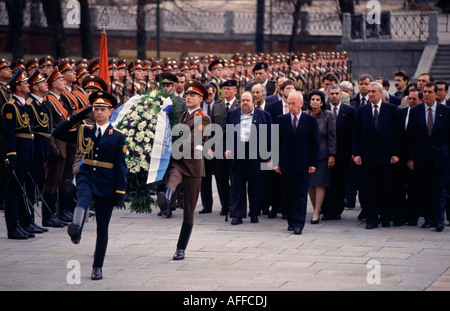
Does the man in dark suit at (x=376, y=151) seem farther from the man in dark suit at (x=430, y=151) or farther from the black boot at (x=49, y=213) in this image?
the black boot at (x=49, y=213)

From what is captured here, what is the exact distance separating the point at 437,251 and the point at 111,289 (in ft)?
13.4

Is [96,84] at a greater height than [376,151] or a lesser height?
greater

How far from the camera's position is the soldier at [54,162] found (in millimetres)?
12750

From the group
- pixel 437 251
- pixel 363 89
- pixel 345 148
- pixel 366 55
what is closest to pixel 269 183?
pixel 345 148

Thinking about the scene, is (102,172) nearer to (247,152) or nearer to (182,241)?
(182,241)

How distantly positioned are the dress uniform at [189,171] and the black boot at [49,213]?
267 centimetres

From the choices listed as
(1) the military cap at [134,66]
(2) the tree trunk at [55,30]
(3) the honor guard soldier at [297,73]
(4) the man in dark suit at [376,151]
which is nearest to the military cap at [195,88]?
(4) the man in dark suit at [376,151]

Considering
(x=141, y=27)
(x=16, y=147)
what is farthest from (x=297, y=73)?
(x=141, y=27)

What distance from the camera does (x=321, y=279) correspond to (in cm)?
954

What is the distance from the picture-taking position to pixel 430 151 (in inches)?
499

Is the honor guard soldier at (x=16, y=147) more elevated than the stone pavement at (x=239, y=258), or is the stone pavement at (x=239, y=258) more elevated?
the honor guard soldier at (x=16, y=147)

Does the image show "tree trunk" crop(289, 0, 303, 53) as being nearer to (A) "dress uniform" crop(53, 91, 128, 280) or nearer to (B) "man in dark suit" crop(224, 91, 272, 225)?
(B) "man in dark suit" crop(224, 91, 272, 225)

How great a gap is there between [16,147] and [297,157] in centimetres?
355

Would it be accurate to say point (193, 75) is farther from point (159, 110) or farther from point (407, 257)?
point (407, 257)
